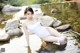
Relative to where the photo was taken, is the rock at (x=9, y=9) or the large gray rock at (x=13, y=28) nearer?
the large gray rock at (x=13, y=28)

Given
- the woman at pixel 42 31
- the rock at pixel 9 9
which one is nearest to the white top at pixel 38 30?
the woman at pixel 42 31

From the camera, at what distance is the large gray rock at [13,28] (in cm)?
178

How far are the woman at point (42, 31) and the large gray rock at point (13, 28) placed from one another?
2.1 inches

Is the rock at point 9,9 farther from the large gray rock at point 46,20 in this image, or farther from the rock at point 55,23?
the rock at point 55,23

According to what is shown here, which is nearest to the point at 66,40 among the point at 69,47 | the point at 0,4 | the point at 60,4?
the point at 69,47

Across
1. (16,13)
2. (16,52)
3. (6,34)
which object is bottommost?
(16,52)

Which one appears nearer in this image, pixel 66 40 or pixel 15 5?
pixel 66 40

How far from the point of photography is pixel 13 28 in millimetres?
1810

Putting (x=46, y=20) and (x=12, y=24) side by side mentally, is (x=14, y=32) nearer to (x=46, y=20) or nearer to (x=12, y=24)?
(x=12, y=24)

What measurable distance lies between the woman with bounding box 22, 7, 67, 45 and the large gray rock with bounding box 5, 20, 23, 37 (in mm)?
53

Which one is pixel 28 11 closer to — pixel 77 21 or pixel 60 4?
pixel 60 4

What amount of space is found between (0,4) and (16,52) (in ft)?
1.61

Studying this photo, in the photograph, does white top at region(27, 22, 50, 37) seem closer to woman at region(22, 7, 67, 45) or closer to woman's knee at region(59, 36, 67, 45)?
woman at region(22, 7, 67, 45)

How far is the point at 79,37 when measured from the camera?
1.78 meters
